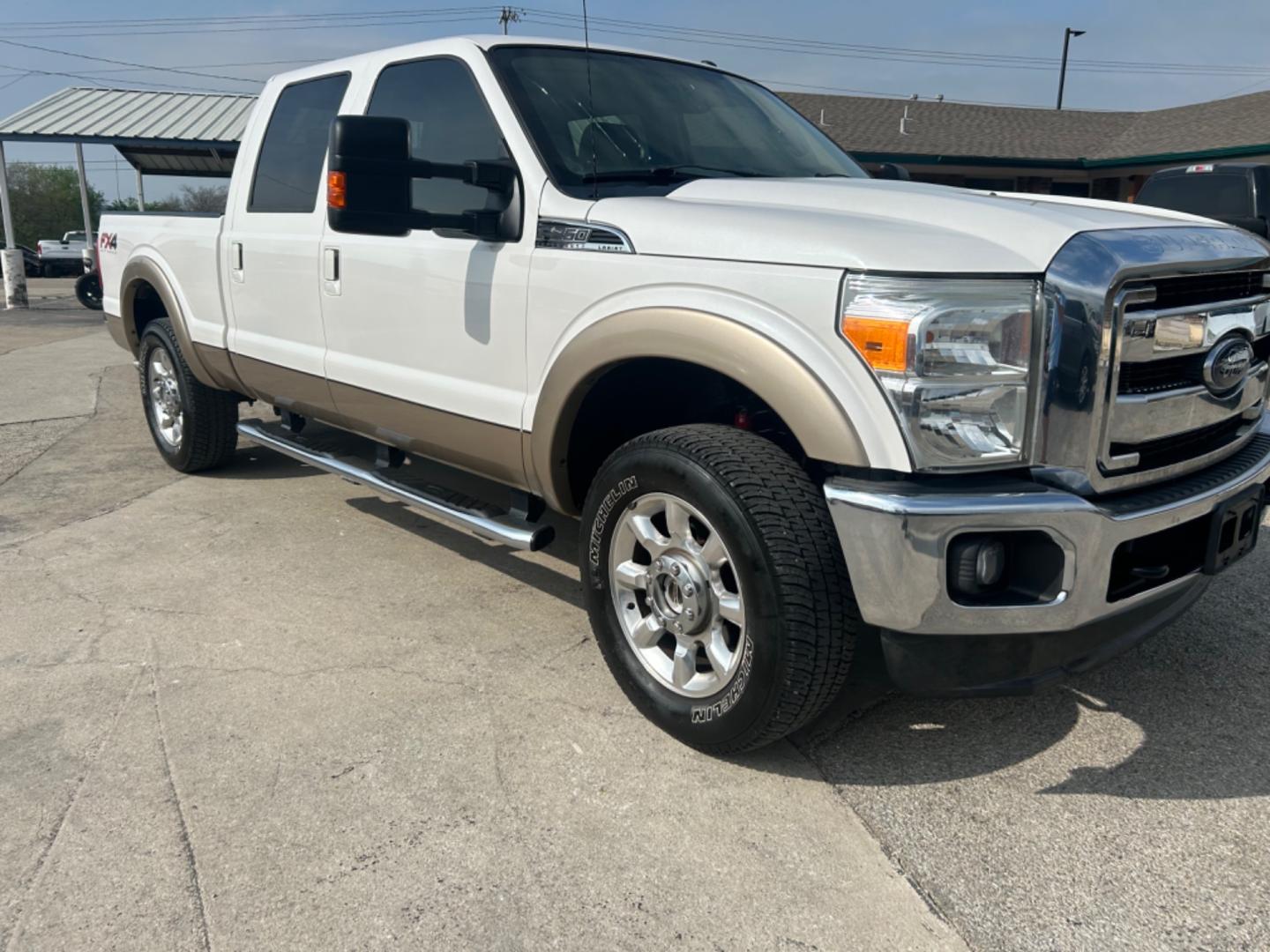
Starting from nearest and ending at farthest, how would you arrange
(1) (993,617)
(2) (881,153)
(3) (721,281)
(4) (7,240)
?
(1) (993,617)
(3) (721,281)
(4) (7,240)
(2) (881,153)

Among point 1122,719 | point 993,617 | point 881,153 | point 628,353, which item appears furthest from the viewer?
point 881,153

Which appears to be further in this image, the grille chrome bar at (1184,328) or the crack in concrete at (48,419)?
the crack in concrete at (48,419)

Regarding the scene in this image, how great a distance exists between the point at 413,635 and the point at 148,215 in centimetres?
351

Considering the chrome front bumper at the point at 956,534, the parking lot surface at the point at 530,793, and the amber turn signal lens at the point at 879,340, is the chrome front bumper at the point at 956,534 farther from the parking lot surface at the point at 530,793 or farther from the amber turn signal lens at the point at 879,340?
the parking lot surface at the point at 530,793

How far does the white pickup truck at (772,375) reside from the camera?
2389mm

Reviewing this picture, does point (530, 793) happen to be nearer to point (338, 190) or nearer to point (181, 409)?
point (338, 190)

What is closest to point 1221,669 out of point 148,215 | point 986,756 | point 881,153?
point 986,756

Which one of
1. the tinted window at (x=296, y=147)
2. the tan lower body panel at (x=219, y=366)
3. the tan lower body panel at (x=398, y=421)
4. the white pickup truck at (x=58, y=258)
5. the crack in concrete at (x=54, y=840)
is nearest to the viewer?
the crack in concrete at (x=54, y=840)

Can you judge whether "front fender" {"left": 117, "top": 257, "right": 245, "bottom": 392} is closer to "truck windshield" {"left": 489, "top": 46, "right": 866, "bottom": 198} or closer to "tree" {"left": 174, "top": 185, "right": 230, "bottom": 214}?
"tree" {"left": 174, "top": 185, "right": 230, "bottom": 214}

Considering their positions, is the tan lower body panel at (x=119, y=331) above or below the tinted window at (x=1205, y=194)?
below

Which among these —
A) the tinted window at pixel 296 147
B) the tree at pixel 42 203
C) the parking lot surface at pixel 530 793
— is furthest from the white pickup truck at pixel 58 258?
the parking lot surface at pixel 530 793

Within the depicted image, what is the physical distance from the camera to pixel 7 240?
20.0m

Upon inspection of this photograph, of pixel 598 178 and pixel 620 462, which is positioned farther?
pixel 598 178

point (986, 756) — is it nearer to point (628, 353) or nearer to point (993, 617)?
point (993, 617)
